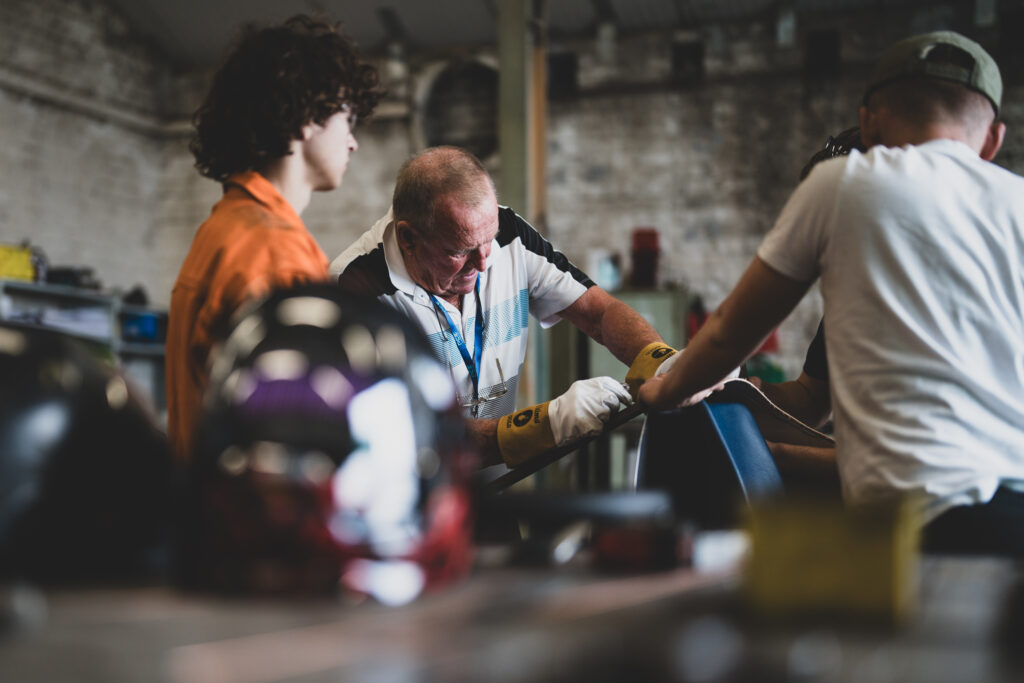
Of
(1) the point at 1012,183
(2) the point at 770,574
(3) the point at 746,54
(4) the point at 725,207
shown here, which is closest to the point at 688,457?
(1) the point at 1012,183

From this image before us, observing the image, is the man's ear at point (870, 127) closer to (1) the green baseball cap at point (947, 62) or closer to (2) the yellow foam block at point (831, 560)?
(1) the green baseball cap at point (947, 62)

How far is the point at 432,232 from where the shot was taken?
1.89 meters

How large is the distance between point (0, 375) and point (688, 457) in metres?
1.09

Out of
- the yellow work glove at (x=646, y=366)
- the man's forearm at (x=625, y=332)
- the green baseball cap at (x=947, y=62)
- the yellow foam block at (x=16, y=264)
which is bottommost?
the yellow work glove at (x=646, y=366)

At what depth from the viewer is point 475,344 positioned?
202cm

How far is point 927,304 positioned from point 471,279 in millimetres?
1098

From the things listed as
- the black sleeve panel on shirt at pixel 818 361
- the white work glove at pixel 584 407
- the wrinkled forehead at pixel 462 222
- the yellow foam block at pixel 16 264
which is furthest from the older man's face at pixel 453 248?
the yellow foam block at pixel 16 264

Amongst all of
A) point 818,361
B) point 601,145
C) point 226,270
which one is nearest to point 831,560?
point 226,270

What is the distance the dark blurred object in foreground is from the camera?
0.48 metres

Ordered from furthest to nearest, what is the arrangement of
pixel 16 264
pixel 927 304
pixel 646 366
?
pixel 16 264, pixel 646 366, pixel 927 304

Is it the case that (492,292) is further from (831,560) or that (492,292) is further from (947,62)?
(831,560)

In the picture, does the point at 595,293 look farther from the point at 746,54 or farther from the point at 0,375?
the point at 746,54

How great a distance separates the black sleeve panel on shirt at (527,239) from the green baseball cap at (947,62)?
1.05 meters

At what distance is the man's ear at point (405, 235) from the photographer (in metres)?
1.94
